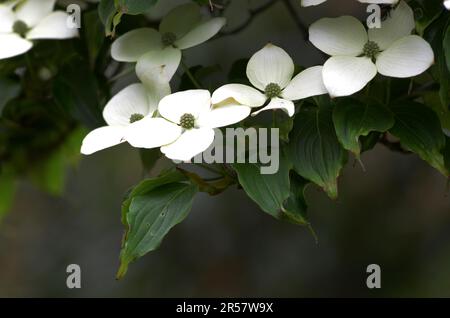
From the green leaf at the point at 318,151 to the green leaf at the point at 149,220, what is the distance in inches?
4.0

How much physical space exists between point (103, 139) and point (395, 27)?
276 mm

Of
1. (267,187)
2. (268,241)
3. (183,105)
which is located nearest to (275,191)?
(267,187)

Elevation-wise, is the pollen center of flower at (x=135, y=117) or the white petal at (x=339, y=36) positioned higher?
the white petal at (x=339, y=36)

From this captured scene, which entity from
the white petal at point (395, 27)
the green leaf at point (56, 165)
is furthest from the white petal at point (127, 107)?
the green leaf at point (56, 165)

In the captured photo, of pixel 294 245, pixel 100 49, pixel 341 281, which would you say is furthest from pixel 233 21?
pixel 100 49

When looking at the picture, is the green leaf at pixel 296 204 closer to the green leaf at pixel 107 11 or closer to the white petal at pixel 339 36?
the white petal at pixel 339 36

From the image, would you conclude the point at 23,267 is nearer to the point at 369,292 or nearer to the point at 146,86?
the point at 369,292

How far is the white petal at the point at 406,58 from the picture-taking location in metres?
0.56

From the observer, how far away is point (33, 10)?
0.76 metres

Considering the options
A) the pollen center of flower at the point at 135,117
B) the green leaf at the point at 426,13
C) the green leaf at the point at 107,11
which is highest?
the green leaf at the point at 107,11

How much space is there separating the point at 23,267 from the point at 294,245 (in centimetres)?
67

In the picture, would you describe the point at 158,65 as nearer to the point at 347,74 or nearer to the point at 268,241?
the point at 347,74

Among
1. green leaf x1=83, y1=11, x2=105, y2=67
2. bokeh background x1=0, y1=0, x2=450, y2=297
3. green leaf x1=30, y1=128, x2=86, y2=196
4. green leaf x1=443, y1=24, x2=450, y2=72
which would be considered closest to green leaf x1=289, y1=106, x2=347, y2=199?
green leaf x1=443, y1=24, x2=450, y2=72

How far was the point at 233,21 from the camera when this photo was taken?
1501mm
